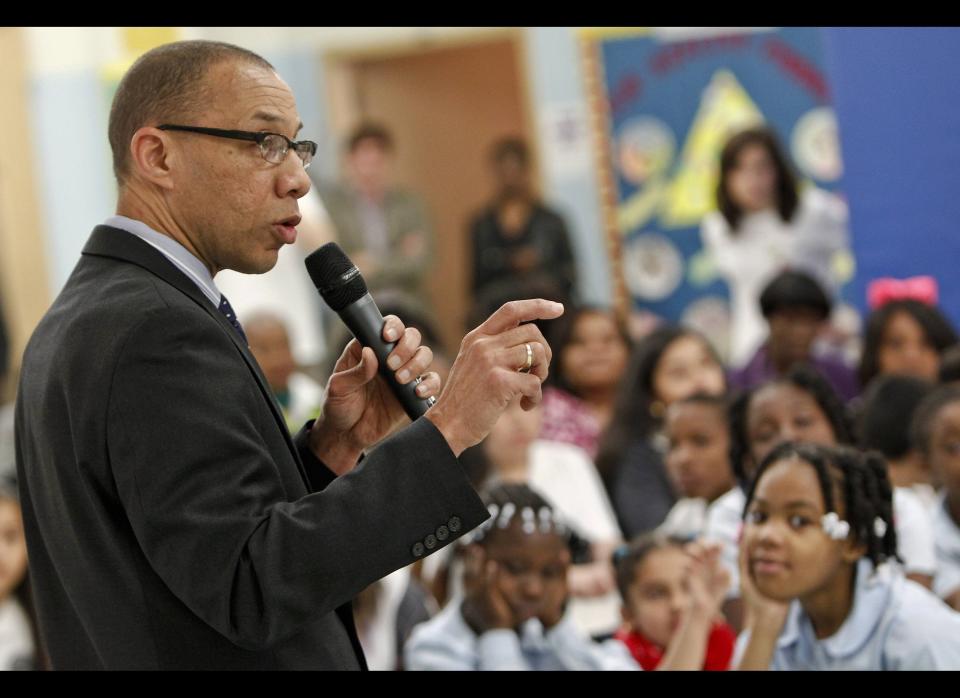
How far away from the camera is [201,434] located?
5.83ft

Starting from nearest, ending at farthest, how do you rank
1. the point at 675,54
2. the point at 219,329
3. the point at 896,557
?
1. the point at 219,329
2. the point at 896,557
3. the point at 675,54

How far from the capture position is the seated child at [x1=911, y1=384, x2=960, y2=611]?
11.6 feet

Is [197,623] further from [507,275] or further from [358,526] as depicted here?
[507,275]

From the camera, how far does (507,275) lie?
8.53m

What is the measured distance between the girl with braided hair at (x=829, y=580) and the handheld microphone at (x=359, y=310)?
3.80 ft

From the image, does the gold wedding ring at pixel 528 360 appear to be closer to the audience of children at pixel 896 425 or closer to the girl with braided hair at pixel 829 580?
the girl with braided hair at pixel 829 580

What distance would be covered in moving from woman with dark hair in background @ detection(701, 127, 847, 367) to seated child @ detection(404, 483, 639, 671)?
3123mm

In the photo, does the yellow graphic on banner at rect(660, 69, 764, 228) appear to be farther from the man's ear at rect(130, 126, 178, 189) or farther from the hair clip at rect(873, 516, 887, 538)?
the man's ear at rect(130, 126, 178, 189)

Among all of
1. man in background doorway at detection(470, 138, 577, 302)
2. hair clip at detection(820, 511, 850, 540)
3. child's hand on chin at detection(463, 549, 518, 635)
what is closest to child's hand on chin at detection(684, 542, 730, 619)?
hair clip at detection(820, 511, 850, 540)

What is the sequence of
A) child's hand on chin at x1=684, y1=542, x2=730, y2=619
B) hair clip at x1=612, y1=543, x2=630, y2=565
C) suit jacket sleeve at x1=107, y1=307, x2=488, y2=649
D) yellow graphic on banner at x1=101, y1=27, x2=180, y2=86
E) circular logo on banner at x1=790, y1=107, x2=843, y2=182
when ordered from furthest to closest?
1. yellow graphic on banner at x1=101, y1=27, x2=180, y2=86
2. circular logo on banner at x1=790, y1=107, x2=843, y2=182
3. hair clip at x1=612, y1=543, x2=630, y2=565
4. child's hand on chin at x1=684, y1=542, x2=730, y2=619
5. suit jacket sleeve at x1=107, y1=307, x2=488, y2=649

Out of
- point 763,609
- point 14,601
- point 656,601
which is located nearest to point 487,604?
point 656,601

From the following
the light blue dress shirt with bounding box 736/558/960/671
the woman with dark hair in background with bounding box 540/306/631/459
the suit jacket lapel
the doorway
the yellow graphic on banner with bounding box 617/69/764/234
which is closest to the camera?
the suit jacket lapel
